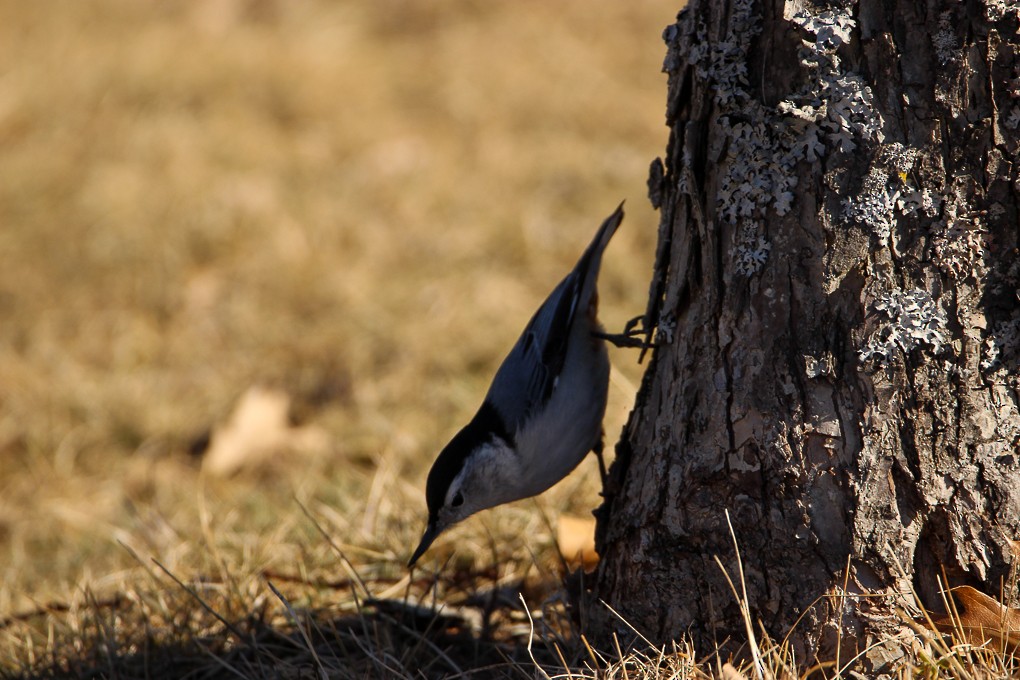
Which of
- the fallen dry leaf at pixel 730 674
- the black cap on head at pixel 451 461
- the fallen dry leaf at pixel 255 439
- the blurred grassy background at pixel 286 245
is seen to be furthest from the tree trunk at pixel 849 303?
the fallen dry leaf at pixel 255 439

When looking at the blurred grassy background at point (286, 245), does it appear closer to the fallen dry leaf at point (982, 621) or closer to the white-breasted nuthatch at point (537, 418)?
the white-breasted nuthatch at point (537, 418)

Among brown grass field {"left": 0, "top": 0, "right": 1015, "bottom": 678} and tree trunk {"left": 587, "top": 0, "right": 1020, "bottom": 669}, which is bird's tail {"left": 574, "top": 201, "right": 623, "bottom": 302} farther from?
tree trunk {"left": 587, "top": 0, "right": 1020, "bottom": 669}

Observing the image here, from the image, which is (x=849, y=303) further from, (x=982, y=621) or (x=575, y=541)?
(x=575, y=541)

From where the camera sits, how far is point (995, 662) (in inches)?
71.4

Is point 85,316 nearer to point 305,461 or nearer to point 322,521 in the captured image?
point 305,461

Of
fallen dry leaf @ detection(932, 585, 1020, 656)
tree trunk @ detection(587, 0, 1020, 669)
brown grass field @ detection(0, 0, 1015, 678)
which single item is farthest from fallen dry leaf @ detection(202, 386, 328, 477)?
fallen dry leaf @ detection(932, 585, 1020, 656)

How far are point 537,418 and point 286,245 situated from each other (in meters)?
3.02

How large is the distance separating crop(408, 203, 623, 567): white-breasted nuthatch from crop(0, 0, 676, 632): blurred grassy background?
372mm

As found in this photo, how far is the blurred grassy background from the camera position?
379 centimetres

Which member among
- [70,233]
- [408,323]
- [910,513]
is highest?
[70,233]

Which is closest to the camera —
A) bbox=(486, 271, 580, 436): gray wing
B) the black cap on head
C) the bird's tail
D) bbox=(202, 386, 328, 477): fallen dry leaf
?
the black cap on head

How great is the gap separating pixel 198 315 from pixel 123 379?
1.86 ft

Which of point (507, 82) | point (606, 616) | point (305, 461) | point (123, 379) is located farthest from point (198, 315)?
point (606, 616)

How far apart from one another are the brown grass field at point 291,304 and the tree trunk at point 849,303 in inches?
11.1
